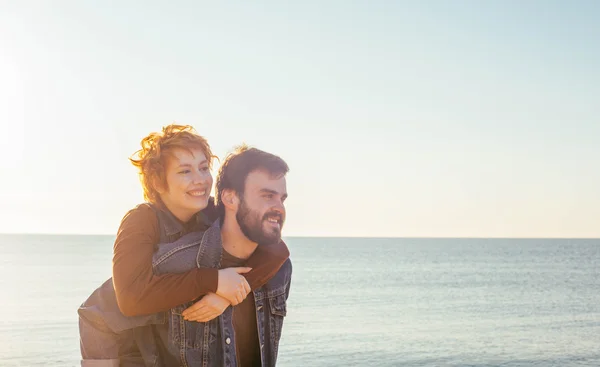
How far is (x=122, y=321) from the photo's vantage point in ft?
14.2

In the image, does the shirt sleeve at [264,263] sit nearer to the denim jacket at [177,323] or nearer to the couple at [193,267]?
the couple at [193,267]

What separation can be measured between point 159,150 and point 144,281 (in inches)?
34.4

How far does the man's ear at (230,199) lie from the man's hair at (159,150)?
0.98 feet

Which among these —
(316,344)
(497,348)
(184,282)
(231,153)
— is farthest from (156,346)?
(497,348)

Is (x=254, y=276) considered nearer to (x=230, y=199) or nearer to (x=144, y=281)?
(x=230, y=199)

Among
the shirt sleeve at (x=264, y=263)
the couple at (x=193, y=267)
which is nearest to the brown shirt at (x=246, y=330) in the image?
the couple at (x=193, y=267)

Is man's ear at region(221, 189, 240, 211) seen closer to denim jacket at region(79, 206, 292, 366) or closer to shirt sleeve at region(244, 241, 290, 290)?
denim jacket at region(79, 206, 292, 366)

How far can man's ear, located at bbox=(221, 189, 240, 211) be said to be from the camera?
465 centimetres

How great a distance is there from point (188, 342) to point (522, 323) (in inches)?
1152

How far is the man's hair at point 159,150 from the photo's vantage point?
181 inches

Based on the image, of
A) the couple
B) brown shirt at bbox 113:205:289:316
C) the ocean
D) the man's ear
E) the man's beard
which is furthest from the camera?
the ocean

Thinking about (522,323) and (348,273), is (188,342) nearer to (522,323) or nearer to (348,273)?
(522,323)

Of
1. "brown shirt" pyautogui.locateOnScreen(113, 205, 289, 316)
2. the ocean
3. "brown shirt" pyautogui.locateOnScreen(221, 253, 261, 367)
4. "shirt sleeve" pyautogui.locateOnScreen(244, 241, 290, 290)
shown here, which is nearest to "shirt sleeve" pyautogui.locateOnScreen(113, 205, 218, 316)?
"brown shirt" pyautogui.locateOnScreen(113, 205, 289, 316)

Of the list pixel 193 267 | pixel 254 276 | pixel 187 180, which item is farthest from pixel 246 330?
pixel 187 180
